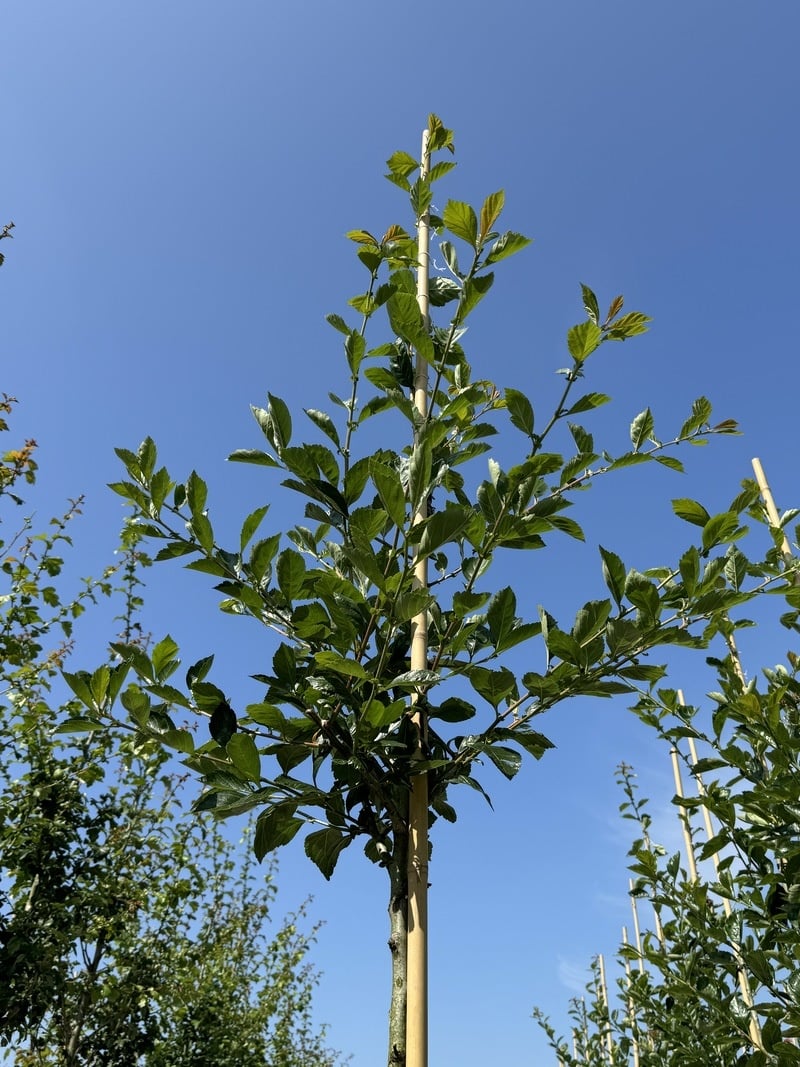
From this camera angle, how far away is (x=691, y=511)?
67.4 inches

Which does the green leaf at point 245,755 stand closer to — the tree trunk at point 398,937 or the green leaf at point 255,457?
the tree trunk at point 398,937

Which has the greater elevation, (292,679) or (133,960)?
(133,960)

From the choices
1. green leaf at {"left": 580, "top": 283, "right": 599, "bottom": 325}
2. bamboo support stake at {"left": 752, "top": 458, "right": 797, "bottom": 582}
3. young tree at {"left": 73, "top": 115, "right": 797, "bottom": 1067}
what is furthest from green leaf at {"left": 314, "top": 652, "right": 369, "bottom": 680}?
bamboo support stake at {"left": 752, "top": 458, "right": 797, "bottom": 582}

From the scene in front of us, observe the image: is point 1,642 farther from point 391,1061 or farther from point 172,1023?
point 172,1023

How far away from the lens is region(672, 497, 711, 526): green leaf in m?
1.70

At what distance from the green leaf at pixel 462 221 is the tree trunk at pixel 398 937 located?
1267mm

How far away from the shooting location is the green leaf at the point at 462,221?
5.31ft

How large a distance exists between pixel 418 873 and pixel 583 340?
1.14m

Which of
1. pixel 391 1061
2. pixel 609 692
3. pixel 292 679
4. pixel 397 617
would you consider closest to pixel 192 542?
pixel 292 679

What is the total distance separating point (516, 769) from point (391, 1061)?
536 mm

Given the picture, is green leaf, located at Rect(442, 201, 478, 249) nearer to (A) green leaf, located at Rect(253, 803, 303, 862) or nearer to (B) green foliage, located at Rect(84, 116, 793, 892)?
(B) green foliage, located at Rect(84, 116, 793, 892)

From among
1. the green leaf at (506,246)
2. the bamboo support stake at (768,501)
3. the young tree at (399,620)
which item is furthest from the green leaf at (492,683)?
the bamboo support stake at (768,501)

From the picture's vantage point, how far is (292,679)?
1463 millimetres

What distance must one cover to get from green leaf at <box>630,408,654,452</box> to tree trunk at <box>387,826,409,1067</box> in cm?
98
